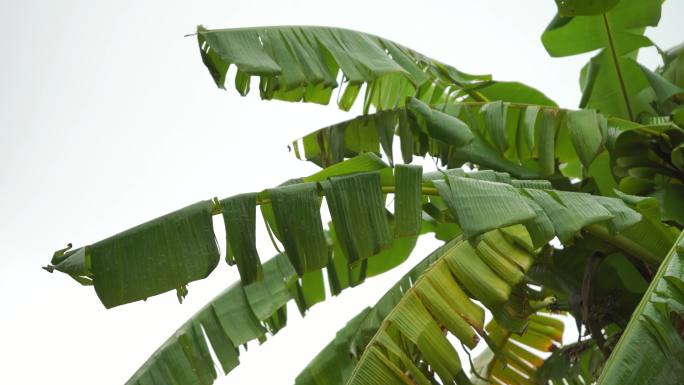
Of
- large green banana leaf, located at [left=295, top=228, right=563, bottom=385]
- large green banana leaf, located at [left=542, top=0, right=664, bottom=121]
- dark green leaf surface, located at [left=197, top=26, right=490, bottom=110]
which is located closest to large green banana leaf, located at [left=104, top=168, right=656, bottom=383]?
large green banana leaf, located at [left=295, top=228, right=563, bottom=385]

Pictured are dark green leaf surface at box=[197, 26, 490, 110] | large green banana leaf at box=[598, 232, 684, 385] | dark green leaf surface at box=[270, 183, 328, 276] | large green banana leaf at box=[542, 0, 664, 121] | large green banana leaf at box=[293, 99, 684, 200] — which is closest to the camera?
large green banana leaf at box=[598, 232, 684, 385]

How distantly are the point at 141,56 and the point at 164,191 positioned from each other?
1.37 ft

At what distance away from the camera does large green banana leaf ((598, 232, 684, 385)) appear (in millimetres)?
1131

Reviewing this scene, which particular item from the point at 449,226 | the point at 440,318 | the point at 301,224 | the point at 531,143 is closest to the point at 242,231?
the point at 301,224

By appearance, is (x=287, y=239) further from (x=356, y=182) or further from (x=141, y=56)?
(x=141, y=56)

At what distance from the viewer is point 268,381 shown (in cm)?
215

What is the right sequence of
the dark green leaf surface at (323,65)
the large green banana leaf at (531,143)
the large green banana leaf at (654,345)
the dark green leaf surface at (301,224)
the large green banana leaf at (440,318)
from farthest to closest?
the large green banana leaf at (531,143) → the dark green leaf surface at (323,65) → the large green banana leaf at (440,318) → the dark green leaf surface at (301,224) → the large green banana leaf at (654,345)

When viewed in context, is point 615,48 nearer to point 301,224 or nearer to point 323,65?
point 323,65

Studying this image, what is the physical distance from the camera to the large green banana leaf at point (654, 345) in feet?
3.71

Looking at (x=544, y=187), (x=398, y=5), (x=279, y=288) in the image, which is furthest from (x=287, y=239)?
(x=398, y=5)

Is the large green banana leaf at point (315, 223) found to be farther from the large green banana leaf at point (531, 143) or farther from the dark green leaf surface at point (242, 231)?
the large green banana leaf at point (531, 143)

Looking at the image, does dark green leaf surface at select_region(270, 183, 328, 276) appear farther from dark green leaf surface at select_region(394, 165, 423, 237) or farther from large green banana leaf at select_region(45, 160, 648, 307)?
dark green leaf surface at select_region(394, 165, 423, 237)

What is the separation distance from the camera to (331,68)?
1.80m

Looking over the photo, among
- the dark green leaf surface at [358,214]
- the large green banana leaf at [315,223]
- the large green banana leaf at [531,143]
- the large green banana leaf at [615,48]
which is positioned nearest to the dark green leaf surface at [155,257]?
the large green banana leaf at [315,223]
